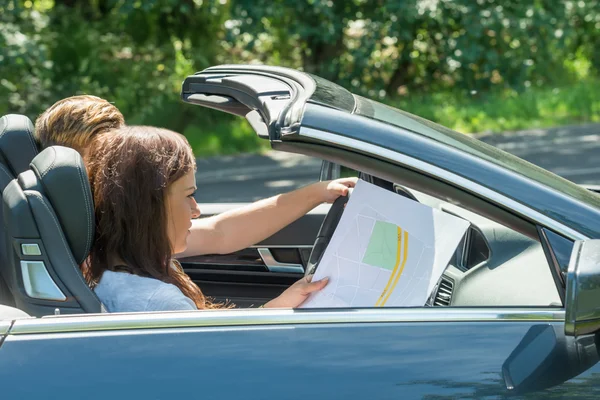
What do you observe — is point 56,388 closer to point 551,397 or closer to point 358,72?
point 551,397

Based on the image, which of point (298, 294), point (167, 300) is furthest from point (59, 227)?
point (298, 294)

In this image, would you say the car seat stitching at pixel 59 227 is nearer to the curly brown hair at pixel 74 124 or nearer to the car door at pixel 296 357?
the car door at pixel 296 357

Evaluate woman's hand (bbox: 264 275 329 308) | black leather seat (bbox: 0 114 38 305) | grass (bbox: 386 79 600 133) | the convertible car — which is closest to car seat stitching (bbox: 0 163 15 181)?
black leather seat (bbox: 0 114 38 305)

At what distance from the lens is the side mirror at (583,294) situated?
1.83 m

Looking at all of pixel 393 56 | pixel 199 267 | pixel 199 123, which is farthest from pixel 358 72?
pixel 199 267

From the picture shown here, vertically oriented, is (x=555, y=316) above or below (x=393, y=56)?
above

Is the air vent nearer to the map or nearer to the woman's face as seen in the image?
the map

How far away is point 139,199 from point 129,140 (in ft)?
0.50

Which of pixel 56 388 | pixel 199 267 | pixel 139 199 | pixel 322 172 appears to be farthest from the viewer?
pixel 199 267

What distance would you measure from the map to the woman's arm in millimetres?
568

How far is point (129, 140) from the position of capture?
2.26m

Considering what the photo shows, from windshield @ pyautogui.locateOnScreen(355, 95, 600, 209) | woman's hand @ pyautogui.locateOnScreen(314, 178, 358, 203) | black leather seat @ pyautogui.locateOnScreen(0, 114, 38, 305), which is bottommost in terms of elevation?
woman's hand @ pyautogui.locateOnScreen(314, 178, 358, 203)

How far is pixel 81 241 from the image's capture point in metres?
2.23

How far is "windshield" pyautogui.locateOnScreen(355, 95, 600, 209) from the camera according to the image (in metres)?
2.12
